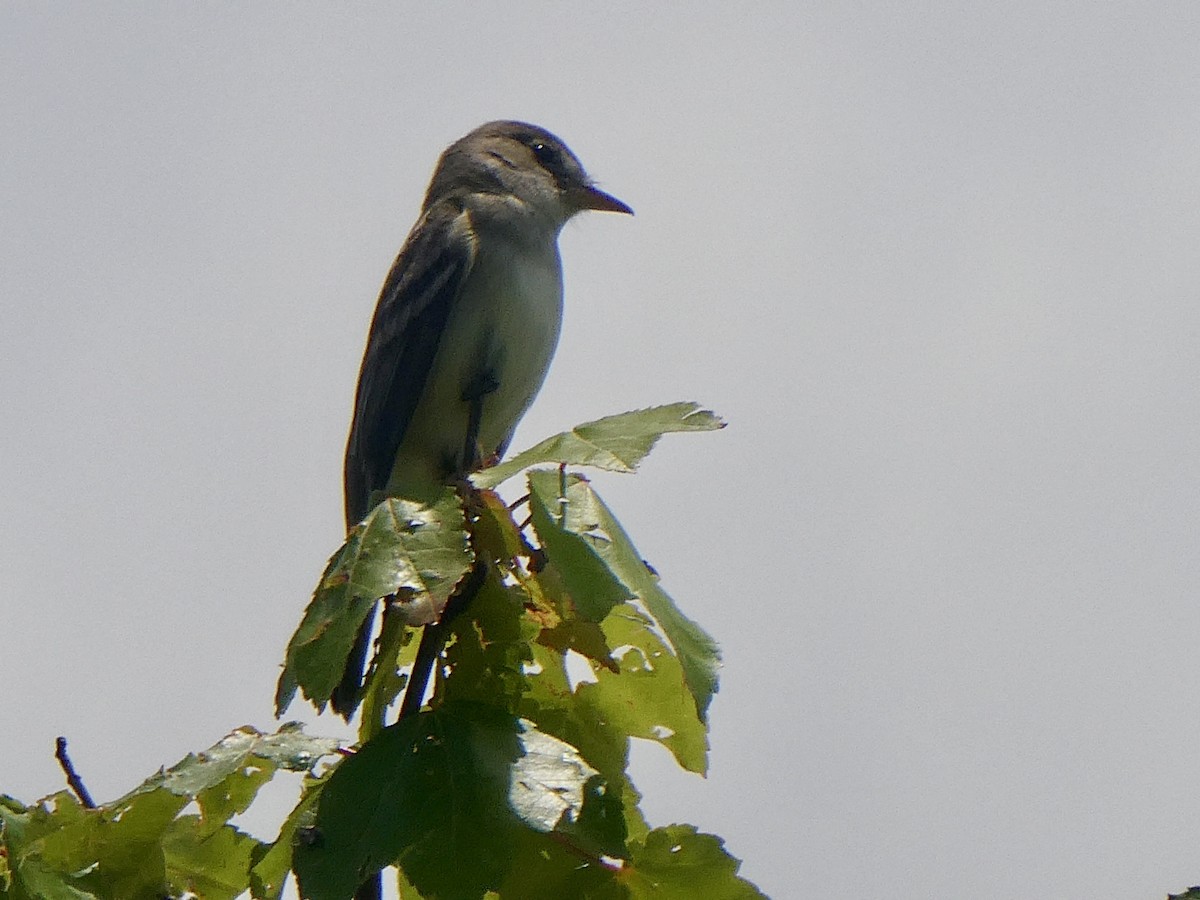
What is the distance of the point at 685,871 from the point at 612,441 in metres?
0.86

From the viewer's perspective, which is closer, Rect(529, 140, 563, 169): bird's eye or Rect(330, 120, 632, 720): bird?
Rect(330, 120, 632, 720): bird

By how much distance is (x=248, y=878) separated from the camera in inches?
125

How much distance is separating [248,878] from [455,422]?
3.50 metres

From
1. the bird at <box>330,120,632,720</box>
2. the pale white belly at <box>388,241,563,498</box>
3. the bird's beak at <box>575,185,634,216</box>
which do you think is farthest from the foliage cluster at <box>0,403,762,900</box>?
the bird's beak at <box>575,185,634,216</box>

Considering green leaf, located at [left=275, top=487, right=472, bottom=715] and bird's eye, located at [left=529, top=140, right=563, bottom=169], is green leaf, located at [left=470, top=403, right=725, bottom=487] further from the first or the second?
bird's eye, located at [left=529, top=140, right=563, bottom=169]

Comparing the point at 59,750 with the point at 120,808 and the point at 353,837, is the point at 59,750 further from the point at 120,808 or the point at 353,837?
the point at 353,837

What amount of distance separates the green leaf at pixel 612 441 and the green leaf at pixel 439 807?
503mm

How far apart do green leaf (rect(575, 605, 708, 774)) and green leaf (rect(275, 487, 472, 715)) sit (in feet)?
1.85

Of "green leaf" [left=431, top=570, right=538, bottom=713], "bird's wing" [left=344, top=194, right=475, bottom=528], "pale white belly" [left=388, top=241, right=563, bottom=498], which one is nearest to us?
"green leaf" [left=431, top=570, right=538, bottom=713]

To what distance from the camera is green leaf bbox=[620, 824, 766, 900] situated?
2.93 meters

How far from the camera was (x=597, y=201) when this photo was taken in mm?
7812

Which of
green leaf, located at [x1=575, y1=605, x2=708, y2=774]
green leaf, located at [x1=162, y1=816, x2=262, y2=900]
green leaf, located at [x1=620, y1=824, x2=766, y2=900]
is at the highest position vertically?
green leaf, located at [x1=575, y1=605, x2=708, y2=774]

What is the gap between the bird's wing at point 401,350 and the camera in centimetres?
652

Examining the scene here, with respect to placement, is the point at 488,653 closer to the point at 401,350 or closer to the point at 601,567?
the point at 601,567
